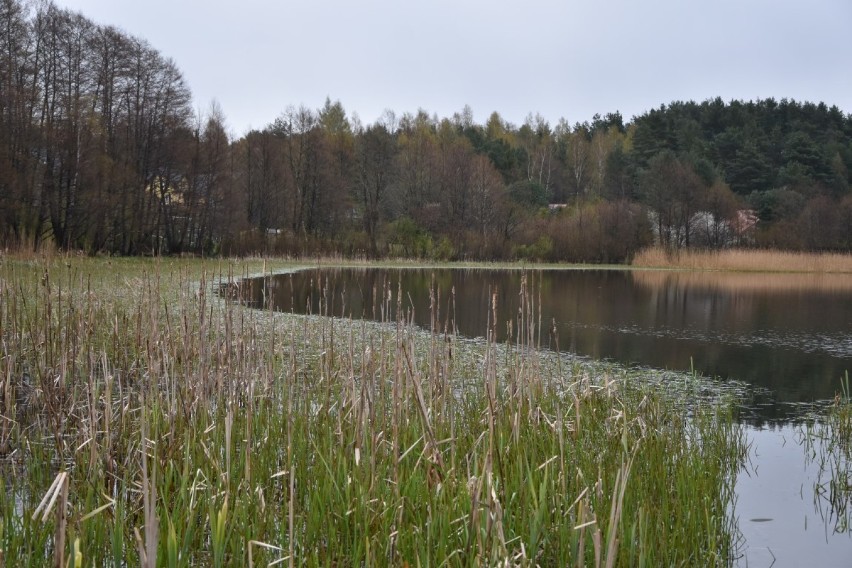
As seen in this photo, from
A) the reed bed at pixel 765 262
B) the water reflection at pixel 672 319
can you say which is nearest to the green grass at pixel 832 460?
the water reflection at pixel 672 319

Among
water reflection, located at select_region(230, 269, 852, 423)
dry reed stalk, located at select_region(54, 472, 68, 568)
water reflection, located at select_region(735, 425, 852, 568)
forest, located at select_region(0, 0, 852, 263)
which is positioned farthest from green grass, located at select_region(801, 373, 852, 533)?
forest, located at select_region(0, 0, 852, 263)

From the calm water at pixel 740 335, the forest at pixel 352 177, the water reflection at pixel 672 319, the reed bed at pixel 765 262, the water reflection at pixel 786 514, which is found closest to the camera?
the water reflection at pixel 786 514

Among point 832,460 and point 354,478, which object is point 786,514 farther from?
point 354,478

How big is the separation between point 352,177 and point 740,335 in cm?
4062

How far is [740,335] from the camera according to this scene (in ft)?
43.0

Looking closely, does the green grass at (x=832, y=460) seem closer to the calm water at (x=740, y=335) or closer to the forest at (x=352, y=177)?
the calm water at (x=740, y=335)

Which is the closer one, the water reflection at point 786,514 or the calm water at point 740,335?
the water reflection at point 786,514

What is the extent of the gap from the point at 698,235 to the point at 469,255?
15558 millimetres

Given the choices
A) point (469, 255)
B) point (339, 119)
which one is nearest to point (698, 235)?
point (469, 255)

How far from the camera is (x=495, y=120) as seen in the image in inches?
3177

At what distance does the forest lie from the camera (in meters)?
25.7

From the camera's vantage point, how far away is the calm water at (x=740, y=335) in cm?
464

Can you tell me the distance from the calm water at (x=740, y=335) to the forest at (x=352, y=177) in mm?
7269

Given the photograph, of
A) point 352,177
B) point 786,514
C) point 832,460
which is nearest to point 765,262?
point 352,177
